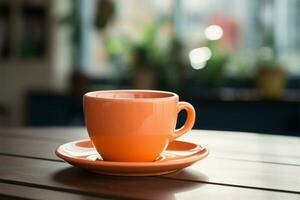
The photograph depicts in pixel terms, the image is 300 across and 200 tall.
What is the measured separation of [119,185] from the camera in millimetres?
705

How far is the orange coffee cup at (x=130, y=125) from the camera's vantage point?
2.47 ft

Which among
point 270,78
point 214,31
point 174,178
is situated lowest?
point 270,78

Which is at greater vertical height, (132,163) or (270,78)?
(132,163)

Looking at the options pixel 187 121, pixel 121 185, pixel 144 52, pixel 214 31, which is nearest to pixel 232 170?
pixel 187 121

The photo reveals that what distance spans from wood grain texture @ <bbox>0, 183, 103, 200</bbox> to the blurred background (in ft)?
8.33

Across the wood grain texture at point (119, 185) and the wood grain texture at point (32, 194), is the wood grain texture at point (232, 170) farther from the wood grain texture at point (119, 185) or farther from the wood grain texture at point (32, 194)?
the wood grain texture at point (32, 194)

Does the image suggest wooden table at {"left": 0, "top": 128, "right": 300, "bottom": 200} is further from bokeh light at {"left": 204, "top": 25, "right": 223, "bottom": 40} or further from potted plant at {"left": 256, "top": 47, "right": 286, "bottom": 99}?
bokeh light at {"left": 204, "top": 25, "right": 223, "bottom": 40}

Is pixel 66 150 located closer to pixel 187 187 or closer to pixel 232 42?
pixel 187 187

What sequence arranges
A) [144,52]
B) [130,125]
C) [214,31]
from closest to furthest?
1. [130,125]
2. [144,52]
3. [214,31]

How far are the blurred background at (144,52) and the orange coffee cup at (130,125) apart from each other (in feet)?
7.91

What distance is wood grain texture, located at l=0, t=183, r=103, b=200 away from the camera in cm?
64

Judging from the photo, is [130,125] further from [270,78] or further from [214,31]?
[214,31]

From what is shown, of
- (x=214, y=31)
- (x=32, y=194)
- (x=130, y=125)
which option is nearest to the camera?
(x=32, y=194)

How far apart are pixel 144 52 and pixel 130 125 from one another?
2657 millimetres
